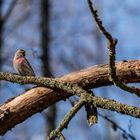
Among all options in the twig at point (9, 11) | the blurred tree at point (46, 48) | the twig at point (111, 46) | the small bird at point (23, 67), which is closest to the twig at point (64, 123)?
the twig at point (111, 46)

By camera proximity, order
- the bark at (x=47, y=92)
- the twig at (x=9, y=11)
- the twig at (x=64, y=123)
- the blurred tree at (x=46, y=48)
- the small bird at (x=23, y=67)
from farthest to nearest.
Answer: the twig at (x=9, y=11) < the blurred tree at (x=46, y=48) < the small bird at (x=23, y=67) < the bark at (x=47, y=92) < the twig at (x=64, y=123)

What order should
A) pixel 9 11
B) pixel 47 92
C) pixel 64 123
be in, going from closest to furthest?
pixel 64 123
pixel 47 92
pixel 9 11

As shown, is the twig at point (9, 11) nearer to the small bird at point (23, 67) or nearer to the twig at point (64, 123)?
the small bird at point (23, 67)

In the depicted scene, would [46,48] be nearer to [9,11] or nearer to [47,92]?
[9,11]

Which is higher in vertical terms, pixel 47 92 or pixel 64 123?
pixel 47 92

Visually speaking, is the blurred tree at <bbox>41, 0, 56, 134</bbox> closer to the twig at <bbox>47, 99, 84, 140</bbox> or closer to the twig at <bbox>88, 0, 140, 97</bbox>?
the twig at <bbox>47, 99, 84, 140</bbox>

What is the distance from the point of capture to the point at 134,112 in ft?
10.7

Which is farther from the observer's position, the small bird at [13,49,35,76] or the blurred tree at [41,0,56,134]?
the blurred tree at [41,0,56,134]

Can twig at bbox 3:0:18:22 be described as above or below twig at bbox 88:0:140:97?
above

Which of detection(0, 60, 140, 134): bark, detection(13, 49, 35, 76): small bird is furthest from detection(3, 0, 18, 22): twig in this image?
detection(0, 60, 140, 134): bark

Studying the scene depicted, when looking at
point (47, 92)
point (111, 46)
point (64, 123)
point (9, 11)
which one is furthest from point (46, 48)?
point (111, 46)

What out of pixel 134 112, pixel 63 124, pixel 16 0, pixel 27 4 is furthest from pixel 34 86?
pixel 27 4

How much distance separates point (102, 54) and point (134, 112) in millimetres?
13341

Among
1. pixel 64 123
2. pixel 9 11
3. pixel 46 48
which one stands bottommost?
pixel 64 123
